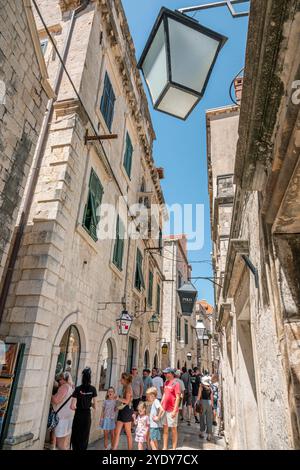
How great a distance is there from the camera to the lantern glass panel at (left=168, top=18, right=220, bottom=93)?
2.13m

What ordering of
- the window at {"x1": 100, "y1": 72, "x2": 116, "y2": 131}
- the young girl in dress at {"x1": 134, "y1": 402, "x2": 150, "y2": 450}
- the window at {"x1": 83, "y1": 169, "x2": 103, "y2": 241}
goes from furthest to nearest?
the window at {"x1": 100, "y1": 72, "x2": 116, "y2": 131}, the window at {"x1": 83, "y1": 169, "x2": 103, "y2": 241}, the young girl in dress at {"x1": 134, "y1": 402, "x2": 150, "y2": 450}

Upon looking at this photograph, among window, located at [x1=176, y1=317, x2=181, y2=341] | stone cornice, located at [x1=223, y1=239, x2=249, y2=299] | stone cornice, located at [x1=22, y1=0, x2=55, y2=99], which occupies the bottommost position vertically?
stone cornice, located at [x1=223, y1=239, x2=249, y2=299]

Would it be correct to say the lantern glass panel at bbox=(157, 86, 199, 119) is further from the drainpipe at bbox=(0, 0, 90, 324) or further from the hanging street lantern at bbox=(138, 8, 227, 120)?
the drainpipe at bbox=(0, 0, 90, 324)

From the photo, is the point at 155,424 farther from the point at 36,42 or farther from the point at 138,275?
the point at 36,42

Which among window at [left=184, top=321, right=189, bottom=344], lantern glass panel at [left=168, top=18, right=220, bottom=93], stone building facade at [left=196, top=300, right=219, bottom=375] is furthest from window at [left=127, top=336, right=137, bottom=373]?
window at [left=184, top=321, right=189, bottom=344]

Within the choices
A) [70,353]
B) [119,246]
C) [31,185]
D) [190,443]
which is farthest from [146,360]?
[31,185]

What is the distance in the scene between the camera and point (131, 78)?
1215cm

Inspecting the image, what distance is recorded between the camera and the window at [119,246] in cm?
991

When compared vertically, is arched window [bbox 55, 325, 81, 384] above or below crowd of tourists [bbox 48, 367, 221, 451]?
above

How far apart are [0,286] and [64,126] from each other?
3.97 meters

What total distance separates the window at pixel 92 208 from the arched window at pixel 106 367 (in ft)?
11.4

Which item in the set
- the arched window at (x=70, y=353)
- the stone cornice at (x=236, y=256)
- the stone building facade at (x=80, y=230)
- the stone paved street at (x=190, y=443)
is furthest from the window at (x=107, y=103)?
the stone paved street at (x=190, y=443)

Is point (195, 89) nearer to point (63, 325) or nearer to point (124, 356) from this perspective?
point (63, 325)

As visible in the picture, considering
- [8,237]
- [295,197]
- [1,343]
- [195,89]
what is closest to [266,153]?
[295,197]
